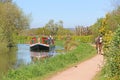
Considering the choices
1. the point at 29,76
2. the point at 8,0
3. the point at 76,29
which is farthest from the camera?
the point at 76,29

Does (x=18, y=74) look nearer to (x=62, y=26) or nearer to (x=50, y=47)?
(x=50, y=47)

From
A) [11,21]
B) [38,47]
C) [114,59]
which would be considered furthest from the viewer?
[11,21]

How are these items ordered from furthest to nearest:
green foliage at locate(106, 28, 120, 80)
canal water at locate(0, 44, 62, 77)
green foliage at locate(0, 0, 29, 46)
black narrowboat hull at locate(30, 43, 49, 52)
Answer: green foliage at locate(0, 0, 29, 46), black narrowboat hull at locate(30, 43, 49, 52), canal water at locate(0, 44, 62, 77), green foliage at locate(106, 28, 120, 80)

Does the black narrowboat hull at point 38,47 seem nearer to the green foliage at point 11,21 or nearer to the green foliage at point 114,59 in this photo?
the green foliage at point 11,21

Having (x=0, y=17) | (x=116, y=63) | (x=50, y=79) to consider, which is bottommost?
(x=50, y=79)

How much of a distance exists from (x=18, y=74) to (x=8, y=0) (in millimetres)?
53473

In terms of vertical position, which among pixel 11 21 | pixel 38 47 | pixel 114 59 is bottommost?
pixel 38 47

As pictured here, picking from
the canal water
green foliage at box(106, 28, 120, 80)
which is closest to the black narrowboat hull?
the canal water

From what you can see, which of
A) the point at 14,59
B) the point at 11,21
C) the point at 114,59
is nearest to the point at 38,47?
the point at 11,21

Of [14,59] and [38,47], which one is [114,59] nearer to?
[14,59]

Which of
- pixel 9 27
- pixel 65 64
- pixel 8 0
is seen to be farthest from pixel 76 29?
pixel 65 64

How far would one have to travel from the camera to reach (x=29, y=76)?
54.3 ft

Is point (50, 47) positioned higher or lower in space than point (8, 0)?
lower

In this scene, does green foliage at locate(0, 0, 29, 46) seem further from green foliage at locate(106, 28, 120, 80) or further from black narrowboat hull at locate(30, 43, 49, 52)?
green foliage at locate(106, 28, 120, 80)
